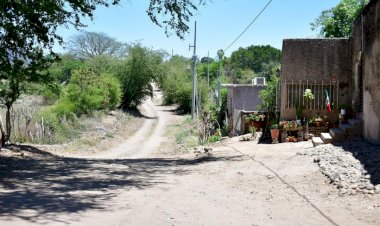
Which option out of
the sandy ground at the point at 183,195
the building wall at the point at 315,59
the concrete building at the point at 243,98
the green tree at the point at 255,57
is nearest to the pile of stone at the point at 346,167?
the sandy ground at the point at 183,195

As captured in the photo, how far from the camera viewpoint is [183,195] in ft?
29.0

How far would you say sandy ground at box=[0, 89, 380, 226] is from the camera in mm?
6840

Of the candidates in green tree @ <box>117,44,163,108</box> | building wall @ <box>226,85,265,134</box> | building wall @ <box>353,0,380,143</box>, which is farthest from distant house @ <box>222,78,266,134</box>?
green tree @ <box>117,44,163,108</box>

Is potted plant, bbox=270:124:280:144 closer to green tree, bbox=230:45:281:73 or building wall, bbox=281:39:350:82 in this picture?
building wall, bbox=281:39:350:82

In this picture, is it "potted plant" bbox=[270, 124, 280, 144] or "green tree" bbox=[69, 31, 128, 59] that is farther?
"green tree" bbox=[69, 31, 128, 59]

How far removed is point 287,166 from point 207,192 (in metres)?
3.02

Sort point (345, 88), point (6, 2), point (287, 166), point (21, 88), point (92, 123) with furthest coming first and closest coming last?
point (92, 123) < point (21, 88) < point (345, 88) < point (6, 2) < point (287, 166)

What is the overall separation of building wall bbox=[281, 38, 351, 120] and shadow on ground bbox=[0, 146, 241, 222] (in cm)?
506

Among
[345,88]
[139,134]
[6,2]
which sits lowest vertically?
[139,134]

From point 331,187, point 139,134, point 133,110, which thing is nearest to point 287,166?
point 331,187

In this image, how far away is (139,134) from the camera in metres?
36.6

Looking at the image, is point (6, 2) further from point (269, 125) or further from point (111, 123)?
point (111, 123)

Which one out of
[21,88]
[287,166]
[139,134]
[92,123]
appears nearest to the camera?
[287,166]

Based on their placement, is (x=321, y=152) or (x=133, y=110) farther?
(x=133, y=110)
